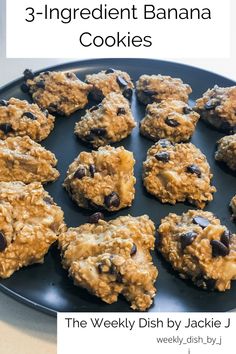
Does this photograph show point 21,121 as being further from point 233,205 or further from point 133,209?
point 233,205

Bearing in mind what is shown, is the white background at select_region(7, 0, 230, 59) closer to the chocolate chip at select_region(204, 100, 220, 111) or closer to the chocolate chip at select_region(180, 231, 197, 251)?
the chocolate chip at select_region(204, 100, 220, 111)

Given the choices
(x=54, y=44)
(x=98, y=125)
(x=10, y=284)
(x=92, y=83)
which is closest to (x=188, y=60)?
(x=92, y=83)

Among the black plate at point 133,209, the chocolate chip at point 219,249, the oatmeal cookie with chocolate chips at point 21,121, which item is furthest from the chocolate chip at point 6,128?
the chocolate chip at point 219,249

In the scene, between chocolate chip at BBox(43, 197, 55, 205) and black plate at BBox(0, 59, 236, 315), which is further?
chocolate chip at BBox(43, 197, 55, 205)

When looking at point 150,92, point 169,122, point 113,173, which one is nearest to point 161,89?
point 150,92

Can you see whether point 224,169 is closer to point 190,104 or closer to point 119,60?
point 190,104

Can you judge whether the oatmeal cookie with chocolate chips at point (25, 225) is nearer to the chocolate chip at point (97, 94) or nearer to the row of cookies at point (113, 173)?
the row of cookies at point (113, 173)

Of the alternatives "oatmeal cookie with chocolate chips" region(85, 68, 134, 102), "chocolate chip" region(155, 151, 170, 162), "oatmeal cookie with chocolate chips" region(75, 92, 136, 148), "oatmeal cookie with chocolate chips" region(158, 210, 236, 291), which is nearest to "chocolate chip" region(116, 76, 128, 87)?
"oatmeal cookie with chocolate chips" region(85, 68, 134, 102)
